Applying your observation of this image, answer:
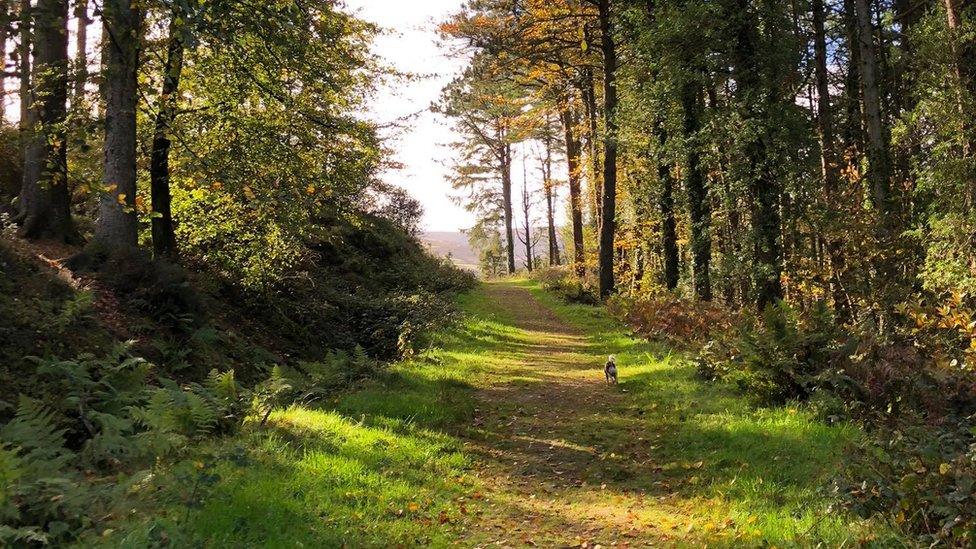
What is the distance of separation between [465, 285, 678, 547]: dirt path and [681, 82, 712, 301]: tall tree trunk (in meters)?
6.76

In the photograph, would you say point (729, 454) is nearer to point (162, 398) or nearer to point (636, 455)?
point (636, 455)

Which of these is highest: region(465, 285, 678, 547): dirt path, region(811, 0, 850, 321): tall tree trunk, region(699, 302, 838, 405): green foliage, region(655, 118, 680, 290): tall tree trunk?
region(811, 0, 850, 321): tall tree trunk

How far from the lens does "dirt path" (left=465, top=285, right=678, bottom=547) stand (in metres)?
4.95

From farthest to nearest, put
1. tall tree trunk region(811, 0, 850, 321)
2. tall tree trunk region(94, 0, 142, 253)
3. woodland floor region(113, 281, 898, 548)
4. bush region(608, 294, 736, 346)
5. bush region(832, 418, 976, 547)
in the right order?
tall tree trunk region(811, 0, 850, 321) < bush region(608, 294, 736, 346) < tall tree trunk region(94, 0, 142, 253) < woodland floor region(113, 281, 898, 548) < bush region(832, 418, 976, 547)

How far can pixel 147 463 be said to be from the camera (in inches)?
194

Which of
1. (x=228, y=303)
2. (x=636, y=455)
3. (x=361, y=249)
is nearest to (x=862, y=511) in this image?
(x=636, y=455)

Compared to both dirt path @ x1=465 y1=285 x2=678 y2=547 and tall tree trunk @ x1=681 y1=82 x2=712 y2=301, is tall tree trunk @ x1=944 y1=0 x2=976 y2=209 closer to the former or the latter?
tall tree trunk @ x1=681 y1=82 x2=712 y2=301

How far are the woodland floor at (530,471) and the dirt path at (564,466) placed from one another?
0.9 inches

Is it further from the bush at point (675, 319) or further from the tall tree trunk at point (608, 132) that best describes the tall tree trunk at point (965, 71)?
the tall tree trunk at point (608, 132)

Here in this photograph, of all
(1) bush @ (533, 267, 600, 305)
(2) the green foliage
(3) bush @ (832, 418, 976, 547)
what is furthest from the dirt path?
(1) bush @ (533, 267, 600, 305)

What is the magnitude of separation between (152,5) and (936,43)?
44.2 ft

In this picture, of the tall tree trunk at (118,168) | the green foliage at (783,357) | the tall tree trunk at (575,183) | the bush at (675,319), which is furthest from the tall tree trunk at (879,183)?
the tall tree trunk at (575,183)

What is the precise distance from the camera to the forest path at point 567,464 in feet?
16.3

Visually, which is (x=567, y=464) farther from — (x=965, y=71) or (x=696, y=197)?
(x=696, y=197)
